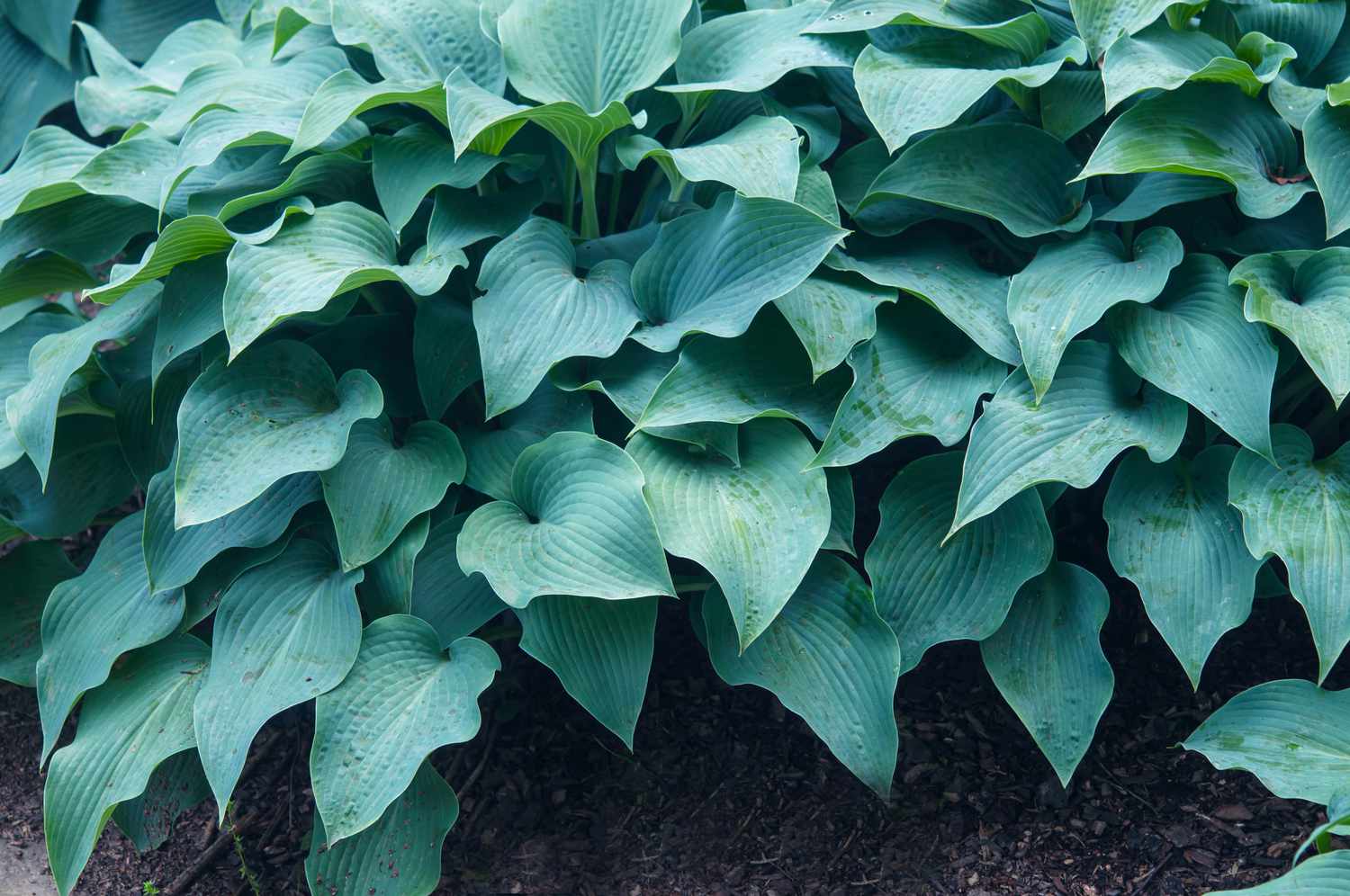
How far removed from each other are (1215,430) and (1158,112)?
0.60 metres

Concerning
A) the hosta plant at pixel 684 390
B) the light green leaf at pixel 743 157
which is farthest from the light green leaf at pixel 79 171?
the light green leaf at pixel 743 157

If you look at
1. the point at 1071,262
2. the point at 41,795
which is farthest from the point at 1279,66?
the point at 41,795

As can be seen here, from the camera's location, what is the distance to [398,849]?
1801 millimetres

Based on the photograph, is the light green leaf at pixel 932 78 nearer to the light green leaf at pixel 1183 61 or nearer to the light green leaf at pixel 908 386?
the light green leaf at pixel 1183 61

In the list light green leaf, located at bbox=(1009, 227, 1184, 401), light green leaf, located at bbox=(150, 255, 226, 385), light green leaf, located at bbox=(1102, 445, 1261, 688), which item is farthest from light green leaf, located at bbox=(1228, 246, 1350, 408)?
light green leaf, located at bbox=(150, 255, 226, 385)

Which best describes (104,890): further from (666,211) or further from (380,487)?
(666,211)

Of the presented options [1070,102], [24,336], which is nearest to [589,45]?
[1070,102]

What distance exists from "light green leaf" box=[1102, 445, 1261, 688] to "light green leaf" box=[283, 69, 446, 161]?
4.77 feet

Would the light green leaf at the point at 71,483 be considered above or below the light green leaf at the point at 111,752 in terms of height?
above

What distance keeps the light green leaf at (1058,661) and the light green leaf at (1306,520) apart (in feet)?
0.92

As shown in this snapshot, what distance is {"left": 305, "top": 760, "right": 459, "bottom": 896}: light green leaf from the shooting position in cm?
178

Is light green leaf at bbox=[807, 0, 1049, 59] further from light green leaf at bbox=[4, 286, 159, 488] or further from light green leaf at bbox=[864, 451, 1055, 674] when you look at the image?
light green leaf at bbox=[4, 286, 159, 488]

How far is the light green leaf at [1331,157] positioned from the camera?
6.05 ft

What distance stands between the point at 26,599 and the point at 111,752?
56 cm
